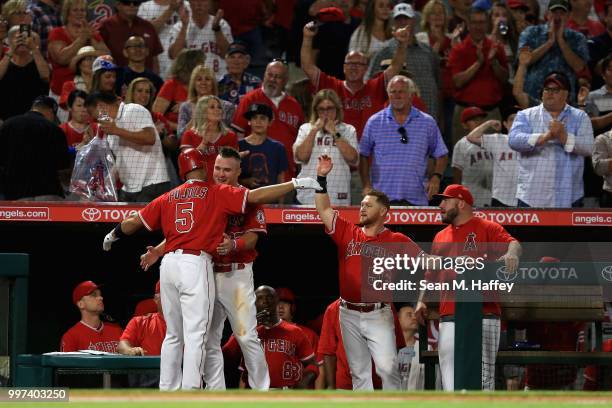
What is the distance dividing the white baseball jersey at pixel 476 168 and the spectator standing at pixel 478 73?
122 cm

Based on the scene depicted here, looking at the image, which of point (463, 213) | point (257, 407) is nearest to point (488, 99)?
point (463, 213)

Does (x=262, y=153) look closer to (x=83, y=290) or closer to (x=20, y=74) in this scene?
(x=83, y=290)

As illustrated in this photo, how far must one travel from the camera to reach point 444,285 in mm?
9672

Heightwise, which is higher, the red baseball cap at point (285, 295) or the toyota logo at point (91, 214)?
the toyota logo at point (91, 214)

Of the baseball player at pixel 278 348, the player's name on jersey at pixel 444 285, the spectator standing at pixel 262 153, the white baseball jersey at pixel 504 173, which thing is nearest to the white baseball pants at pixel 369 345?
the player's name on jersey at pixel 444 285

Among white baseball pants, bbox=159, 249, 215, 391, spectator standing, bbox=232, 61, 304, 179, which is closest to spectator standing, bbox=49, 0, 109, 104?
spectator standing, bbox=232, 61, 304, 179

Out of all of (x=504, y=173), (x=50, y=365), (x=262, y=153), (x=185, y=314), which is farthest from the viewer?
(x=504, y=173)

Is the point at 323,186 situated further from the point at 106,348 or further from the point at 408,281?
the point at 106,348

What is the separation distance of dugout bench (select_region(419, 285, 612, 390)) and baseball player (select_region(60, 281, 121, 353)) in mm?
2725

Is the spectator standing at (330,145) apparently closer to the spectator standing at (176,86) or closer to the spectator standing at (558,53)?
the spectator standing at (176,86)

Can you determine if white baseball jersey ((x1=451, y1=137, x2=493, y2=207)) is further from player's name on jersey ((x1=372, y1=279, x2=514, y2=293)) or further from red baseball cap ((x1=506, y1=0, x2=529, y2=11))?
red baseball cap ((x1=506, y1=0, x2=529, y2=11))

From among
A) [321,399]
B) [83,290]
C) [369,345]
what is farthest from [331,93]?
[321,399]

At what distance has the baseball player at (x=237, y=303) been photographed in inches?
373

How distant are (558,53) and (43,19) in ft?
17.5
